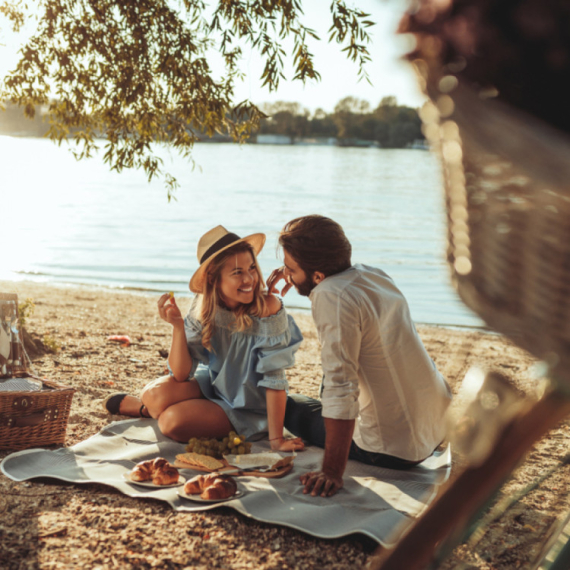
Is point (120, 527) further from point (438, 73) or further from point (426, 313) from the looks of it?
point (426, 313)

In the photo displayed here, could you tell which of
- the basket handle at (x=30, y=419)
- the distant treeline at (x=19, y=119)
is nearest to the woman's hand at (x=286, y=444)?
the basket handle at (x=30, y=419)

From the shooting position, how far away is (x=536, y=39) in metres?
0.62

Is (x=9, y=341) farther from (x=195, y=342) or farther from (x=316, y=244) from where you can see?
(x=316, y=244)

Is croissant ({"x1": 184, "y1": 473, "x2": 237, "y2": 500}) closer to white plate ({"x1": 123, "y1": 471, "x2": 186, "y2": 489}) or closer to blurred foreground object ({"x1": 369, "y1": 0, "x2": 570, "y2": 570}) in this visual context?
white plate ({"x1": 123, "y1": 471, "x2": 186, "y2": 489})

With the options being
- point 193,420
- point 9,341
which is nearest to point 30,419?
point 9,341

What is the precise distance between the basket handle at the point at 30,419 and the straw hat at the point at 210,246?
114 centimetres

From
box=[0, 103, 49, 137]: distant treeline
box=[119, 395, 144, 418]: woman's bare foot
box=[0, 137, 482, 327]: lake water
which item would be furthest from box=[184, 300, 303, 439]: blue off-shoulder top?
box=[0, 103, 49, 137]: distant treeline

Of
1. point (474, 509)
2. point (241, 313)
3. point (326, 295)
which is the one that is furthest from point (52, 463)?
point (474, 509)

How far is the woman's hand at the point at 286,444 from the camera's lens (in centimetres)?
355

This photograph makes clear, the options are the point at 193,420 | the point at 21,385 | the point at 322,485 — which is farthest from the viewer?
the point at 193,420

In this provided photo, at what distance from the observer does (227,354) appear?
3.87 m

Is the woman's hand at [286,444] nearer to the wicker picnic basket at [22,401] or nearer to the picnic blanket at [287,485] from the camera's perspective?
the picnic blanket at [287,485]

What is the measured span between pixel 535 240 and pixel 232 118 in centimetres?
607

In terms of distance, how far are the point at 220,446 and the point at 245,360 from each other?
0.59m
